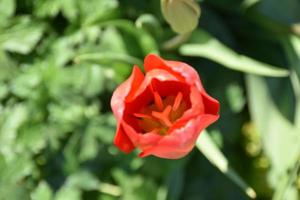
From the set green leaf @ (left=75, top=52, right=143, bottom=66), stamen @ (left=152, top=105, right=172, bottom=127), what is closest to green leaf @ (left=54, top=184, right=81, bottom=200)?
green leaf @ (left=75, top=52, right=143, bottom=66)

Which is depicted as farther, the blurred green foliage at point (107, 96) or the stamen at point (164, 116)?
the blurred green foliage at point (107, 96)

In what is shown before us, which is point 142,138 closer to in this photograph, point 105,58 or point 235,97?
point 105,58

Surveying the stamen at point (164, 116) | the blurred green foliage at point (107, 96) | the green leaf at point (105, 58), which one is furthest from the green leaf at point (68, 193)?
the stamen at point (164, 116)

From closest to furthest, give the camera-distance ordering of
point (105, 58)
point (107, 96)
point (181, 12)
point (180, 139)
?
point (180, 139) < point (181, 12) < point (105, 58) < point (107, 96)

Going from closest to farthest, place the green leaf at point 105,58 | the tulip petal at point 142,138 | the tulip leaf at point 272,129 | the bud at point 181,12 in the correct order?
the tulip petal at point 142,138, the bud at point 181,12, the green leaf at point 105,58, the tulip leaf at point 272,129

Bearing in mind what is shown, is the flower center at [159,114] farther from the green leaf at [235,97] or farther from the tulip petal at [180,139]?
the green leaf at [235,97]

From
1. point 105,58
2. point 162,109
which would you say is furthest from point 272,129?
point 162,109
